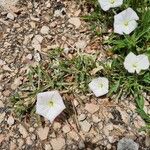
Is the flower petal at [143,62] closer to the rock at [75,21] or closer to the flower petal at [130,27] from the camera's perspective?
the flower petal at [130,27]

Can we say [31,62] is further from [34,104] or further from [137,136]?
[137,136]

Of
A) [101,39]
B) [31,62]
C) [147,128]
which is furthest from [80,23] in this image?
[147,128]

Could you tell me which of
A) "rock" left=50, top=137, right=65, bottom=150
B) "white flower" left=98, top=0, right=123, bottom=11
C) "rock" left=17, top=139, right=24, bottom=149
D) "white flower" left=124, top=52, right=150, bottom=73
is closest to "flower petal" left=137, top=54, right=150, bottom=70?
"white flower" left=124, top=52, right=150, bottom=73

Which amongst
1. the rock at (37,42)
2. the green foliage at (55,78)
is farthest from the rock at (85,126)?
the rock at (37,42)

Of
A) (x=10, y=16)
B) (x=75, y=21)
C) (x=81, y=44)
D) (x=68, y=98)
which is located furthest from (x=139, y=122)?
(x=10, y=16)

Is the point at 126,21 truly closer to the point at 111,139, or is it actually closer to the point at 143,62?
the point at 143,62

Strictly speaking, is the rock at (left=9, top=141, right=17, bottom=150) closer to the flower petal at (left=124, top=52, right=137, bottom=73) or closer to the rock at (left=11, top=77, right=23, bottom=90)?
the rock at (left=11, top=77, right=23, bottom=90)
